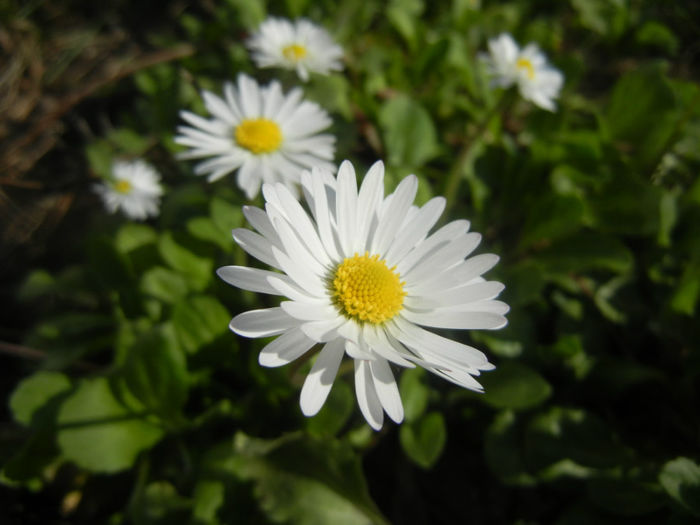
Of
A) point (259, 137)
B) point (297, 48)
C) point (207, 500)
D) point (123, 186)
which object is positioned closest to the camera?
point (207, 500)

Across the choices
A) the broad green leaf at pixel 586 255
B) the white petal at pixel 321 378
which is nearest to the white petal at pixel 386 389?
the white petal at pixel 321 378

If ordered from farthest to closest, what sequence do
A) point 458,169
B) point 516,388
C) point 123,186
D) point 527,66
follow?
point 123,186 → point 527,66 → point 458,169 → point 516,388

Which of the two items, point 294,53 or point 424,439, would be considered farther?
point 294,53

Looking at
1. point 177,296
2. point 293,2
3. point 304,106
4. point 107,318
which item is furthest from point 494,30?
point 107,318

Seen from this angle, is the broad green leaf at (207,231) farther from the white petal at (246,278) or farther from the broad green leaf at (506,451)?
the broad green leaf at (506,451)

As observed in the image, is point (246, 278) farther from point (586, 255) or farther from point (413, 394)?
point (586, 255)

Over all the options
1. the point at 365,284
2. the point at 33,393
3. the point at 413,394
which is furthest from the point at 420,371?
the point at 33,393

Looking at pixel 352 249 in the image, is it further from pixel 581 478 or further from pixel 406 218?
pixel 581 478
